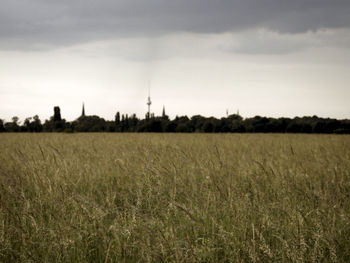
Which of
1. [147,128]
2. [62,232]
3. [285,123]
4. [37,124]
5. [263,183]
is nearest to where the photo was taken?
[62,232]

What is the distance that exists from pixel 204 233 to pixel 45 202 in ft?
6.44

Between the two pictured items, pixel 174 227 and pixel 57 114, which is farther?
pixel 57 114

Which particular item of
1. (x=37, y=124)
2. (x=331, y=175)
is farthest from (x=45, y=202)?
(x=37, y=124)

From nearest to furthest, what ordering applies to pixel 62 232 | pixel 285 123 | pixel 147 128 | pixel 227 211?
1. pixel 62 232
2. pixel 227 211
3. pixel 285 123
4. pixel 147 128

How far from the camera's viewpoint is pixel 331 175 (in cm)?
448

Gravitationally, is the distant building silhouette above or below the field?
above

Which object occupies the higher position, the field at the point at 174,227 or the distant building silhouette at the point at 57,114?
the distant building silhouette at the point at 57,114

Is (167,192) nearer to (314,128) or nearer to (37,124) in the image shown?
(314,128)

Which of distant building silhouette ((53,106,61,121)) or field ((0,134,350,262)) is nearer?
field ((0,134,350,262))

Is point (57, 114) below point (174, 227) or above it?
above

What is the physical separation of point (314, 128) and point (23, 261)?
5082cm

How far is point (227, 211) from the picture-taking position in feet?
8.95

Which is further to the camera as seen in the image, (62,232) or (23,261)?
(62,232)

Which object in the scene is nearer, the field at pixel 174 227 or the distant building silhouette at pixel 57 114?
the field at pixel 174 227
